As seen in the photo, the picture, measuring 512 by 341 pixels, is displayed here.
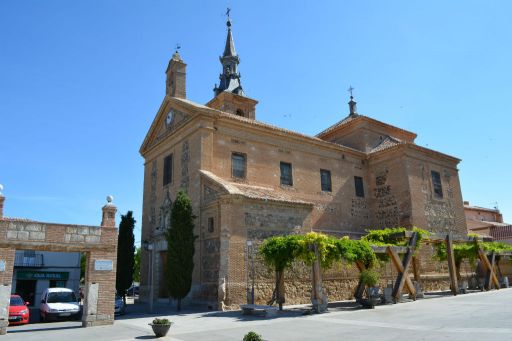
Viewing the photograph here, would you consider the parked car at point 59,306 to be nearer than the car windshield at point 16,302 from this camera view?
Yes

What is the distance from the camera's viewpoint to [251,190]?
63.8 feet

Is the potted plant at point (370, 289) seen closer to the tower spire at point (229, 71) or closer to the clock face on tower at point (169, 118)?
the clock face on tower at point (169, 118)

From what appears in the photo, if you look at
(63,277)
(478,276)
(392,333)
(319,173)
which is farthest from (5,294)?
(478,276)

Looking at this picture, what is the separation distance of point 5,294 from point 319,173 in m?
17.1

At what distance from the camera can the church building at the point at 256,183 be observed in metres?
17.1

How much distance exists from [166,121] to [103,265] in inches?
495

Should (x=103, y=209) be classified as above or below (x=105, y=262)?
above

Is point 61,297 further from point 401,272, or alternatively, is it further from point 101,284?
point 401,272

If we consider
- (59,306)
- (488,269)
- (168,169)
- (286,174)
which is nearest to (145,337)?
(59,306)

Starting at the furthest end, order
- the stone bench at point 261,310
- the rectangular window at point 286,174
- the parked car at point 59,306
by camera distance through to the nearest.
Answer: the rectangular window at point 286,174, the parked car at point 59,306, the stone bench at point 261,310

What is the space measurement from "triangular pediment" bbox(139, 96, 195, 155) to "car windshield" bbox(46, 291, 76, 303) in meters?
10.1

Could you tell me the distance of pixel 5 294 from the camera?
38.7 feet

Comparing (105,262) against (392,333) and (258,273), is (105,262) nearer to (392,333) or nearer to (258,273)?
(258,273)

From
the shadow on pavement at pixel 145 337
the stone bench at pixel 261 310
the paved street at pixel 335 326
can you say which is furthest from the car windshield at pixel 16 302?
the stone bench at pixel 261 310
